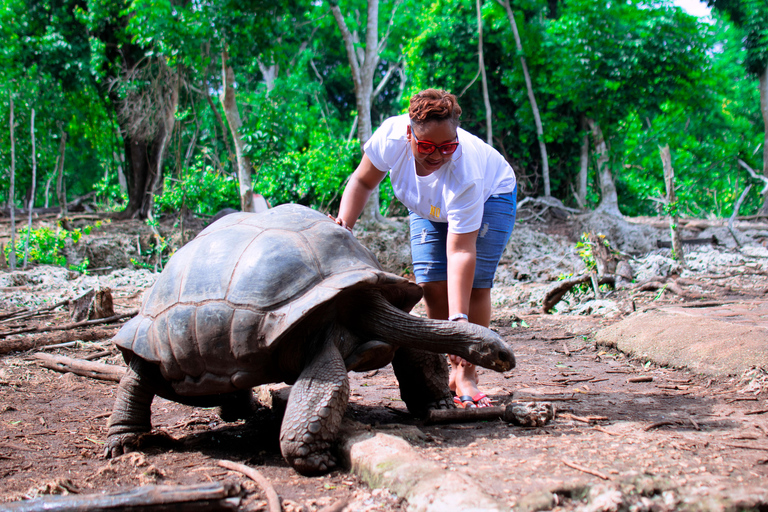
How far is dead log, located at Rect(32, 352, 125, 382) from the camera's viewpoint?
4.10 meters

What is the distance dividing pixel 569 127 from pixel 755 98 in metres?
15.7

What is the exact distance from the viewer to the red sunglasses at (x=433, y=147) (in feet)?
Answer: 8.68

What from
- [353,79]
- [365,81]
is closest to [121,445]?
[365,81]

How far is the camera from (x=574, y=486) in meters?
1.72

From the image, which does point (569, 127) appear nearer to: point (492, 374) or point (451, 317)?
point (492, 374)

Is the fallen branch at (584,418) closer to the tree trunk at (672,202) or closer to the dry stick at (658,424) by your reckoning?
the dry stick at (658,424)

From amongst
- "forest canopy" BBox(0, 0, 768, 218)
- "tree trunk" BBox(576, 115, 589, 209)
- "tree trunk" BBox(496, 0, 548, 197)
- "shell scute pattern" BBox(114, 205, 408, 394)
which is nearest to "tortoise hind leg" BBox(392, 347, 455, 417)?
"shell scute pattern" BBox(114, 205, 408, 394)

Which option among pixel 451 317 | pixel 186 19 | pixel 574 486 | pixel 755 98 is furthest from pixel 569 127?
pixel 755 98

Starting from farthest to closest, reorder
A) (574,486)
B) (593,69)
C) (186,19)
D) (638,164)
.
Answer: (638,164), (593,69), (186,19), (574,486)

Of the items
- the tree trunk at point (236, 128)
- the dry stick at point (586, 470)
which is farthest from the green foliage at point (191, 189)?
the dry stick at point (586, 470)

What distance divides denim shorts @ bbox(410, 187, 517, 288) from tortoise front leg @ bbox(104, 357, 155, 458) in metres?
1.67

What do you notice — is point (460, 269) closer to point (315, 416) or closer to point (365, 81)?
point (315, 416)

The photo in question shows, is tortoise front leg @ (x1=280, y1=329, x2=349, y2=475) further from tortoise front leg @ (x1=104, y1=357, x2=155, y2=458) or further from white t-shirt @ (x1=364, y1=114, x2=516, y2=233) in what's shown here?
white t-shirt @ (x1=364, y1=114, x2=516, y2=233)

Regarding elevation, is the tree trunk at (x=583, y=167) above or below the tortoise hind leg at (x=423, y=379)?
above
